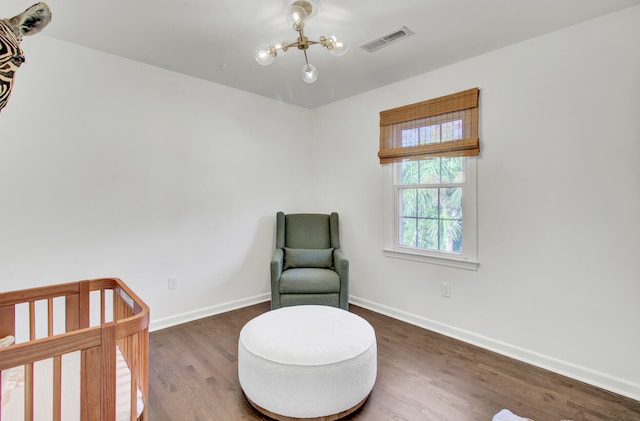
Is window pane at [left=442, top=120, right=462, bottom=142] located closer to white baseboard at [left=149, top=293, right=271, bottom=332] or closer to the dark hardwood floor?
the dark hardwood floor

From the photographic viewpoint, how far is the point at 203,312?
321 cm

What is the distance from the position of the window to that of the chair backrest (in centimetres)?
68

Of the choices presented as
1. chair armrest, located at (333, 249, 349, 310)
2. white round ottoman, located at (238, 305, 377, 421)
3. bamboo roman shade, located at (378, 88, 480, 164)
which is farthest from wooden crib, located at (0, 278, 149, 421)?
bamboo roman shade, located at (378, 88, 480, 164)

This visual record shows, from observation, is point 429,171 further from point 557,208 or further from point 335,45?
point 335,45

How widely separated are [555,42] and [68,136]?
367cm

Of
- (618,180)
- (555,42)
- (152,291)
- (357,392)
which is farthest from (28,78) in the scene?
(618,180)

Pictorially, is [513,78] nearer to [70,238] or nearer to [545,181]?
[545,181]

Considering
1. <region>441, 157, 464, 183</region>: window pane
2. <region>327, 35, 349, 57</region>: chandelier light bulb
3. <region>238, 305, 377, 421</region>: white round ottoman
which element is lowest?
<region>238, 305, 377, 421</region>: white round ottoman

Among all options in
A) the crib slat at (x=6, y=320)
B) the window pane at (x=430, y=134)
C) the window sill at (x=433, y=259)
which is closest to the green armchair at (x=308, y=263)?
the window sill at (x=433, y=259)

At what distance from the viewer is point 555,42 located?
87.4 inches

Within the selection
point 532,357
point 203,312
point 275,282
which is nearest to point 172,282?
point 203,312

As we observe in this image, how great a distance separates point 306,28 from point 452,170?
1.70 meters

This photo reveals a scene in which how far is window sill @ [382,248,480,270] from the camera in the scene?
8.85ft

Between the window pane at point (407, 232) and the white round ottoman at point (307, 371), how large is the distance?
1436mm
